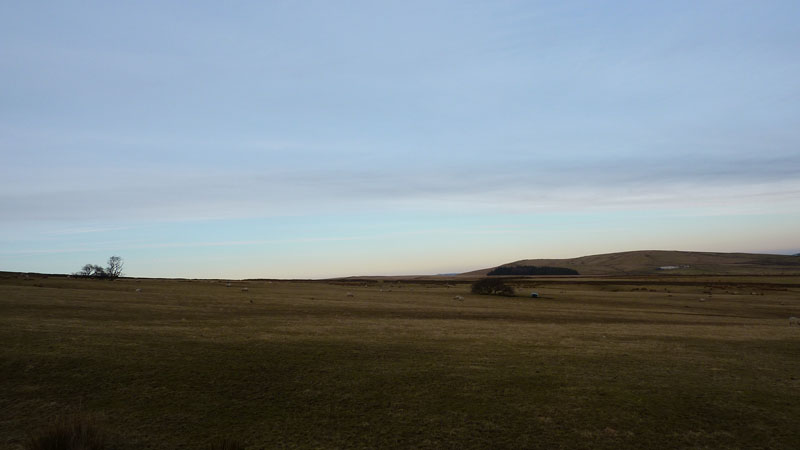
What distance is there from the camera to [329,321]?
3064cm

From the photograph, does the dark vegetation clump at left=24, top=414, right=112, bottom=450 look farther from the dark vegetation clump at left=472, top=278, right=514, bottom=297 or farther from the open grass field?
the dark vegetation clump at left=472, top=278, right=514, bottom=297

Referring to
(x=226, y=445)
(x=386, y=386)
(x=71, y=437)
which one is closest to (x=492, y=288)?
(x=386, y=386)

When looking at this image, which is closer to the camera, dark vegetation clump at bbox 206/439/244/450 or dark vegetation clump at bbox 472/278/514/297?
dark vegetation clump at bbox 206/439/244/450

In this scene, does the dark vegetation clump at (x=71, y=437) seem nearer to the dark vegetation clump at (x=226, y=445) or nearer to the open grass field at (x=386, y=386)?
the open grass field at (x=386, y=386)

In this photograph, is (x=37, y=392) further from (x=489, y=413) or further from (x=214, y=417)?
(x=489, y=413)

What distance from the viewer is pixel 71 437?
35.4 feet

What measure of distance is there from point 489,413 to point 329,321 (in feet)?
61.3

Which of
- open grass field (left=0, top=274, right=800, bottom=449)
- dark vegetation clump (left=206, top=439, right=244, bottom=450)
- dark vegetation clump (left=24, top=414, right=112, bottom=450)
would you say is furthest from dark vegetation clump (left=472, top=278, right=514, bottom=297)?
dark vegetation clump (left=24, top=414, right=112, bottom=450)

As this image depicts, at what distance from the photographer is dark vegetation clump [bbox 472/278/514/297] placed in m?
75.6

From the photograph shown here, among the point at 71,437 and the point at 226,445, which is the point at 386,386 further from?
the point at 71,437

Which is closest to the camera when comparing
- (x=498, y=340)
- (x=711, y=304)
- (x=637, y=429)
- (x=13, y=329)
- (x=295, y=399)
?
(x=637, y=429)

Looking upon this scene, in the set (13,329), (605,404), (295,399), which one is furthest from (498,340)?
(13,329)

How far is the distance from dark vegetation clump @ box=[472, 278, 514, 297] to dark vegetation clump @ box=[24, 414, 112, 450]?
224 ft

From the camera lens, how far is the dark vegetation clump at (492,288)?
75.6 metres
